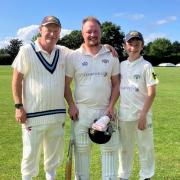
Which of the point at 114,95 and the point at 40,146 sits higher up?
the point at 114,95

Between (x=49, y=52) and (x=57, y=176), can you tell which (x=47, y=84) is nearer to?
(x=49, y=52)

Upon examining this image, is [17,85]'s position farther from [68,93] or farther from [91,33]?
[91,33]

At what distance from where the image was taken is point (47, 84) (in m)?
5.37

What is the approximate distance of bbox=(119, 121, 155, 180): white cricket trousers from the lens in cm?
582

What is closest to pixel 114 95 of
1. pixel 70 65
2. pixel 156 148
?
pixel 70 65

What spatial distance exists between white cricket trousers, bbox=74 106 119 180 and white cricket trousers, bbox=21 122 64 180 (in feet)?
0.87

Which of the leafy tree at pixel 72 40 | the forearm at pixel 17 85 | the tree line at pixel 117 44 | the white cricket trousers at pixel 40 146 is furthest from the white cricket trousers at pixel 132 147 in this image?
the leafy tree at pixel 72 40

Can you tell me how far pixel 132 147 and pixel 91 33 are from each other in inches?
68.6

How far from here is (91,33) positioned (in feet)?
17.5

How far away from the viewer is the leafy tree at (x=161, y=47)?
11645 centimetres

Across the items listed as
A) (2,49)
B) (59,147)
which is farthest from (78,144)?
(2,49)

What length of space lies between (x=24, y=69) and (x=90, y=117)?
3.41 feet

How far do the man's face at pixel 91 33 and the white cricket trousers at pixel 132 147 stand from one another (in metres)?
1.19

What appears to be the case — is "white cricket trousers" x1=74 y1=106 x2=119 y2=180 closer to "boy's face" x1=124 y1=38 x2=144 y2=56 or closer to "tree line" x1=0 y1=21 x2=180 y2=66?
"boy's face" x1=124 y1=38 x2=144 y2=56
